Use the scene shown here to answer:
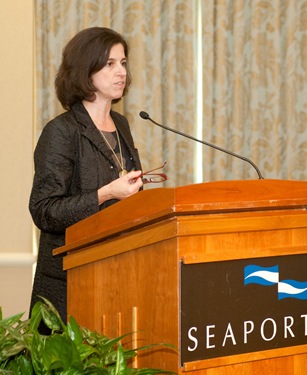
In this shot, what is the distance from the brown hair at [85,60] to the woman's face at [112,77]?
2cm

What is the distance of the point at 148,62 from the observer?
5168mm

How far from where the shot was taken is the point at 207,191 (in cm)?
207

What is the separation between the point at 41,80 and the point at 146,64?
71cm

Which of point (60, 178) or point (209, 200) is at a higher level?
point (60, 178)

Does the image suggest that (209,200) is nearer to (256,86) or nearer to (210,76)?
(210,76)

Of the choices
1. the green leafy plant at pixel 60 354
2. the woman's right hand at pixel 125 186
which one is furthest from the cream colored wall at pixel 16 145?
the green leafy plant at pixel 60 354

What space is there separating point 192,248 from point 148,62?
328 cm

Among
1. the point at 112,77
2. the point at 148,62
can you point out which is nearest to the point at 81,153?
the point at 112,77

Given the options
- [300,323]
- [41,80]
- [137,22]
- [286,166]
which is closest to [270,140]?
[286,166]

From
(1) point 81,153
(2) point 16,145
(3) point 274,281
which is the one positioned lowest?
(3) point 274,281

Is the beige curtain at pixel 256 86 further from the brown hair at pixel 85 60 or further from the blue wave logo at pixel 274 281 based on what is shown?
the blue wave logo at pixel 274 281

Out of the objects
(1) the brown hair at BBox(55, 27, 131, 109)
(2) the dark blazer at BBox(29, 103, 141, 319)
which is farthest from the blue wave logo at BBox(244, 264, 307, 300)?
(1) the brown hair at BBox(55, 27, 131, 109)

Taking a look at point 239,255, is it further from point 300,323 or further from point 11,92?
point 11,92

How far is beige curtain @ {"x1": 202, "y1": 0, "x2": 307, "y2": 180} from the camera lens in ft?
17.4
